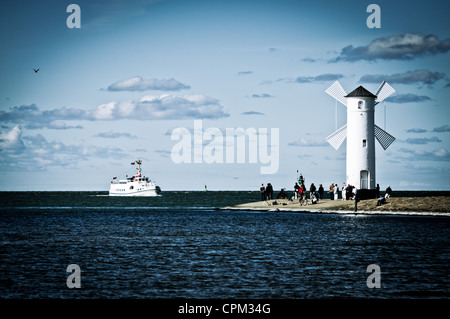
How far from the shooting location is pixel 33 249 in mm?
35500

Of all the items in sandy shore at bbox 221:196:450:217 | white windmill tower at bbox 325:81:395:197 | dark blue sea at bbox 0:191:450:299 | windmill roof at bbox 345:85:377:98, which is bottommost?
dark blue sea at bbox 0:191:450:299

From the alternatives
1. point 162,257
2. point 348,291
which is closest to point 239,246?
point 162,257

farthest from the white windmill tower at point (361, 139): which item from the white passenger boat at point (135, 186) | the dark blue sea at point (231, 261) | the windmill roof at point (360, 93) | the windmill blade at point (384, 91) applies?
the white passenger boat at point (135, 186)

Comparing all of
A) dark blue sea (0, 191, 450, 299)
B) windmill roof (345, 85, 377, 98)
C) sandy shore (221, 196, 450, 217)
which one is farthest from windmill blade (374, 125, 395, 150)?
dark blue sea (0, 191, 450, 299)

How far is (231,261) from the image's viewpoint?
2953 cm

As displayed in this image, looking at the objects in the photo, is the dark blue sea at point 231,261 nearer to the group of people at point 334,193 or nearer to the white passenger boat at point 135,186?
the group of people at point 334,193

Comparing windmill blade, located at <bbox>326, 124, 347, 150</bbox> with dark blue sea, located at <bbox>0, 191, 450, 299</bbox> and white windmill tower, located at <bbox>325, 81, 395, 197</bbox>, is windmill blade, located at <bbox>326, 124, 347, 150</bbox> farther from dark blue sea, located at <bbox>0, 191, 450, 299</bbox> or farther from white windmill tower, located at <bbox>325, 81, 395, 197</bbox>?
dark blue sea, located at <bbox>0, 191, 450, 299</bbox>

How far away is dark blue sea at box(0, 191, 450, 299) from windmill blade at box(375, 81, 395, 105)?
72.1 feet

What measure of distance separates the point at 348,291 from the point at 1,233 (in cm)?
3342

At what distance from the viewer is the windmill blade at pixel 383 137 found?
219ft

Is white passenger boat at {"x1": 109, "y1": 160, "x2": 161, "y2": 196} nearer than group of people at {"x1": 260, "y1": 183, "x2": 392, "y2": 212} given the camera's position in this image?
No

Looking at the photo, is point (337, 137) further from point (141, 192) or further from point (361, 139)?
point (141, 192)

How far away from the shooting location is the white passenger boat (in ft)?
515

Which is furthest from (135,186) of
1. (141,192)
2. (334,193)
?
(334,193)
